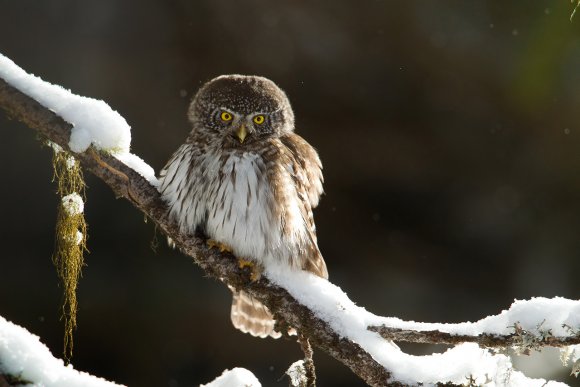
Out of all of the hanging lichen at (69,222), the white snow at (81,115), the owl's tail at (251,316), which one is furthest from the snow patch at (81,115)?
the owl's tail at (251,316)

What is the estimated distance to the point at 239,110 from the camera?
10.1 feet

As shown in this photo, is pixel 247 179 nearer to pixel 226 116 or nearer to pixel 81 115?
pixel 226 116

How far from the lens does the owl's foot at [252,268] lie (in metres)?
2.61

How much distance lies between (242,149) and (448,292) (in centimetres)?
371

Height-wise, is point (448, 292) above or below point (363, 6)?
below

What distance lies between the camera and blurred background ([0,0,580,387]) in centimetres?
585

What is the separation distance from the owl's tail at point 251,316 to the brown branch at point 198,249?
638 millimetres

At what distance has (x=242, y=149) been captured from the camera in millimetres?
2959

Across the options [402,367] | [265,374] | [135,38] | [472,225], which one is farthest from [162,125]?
[402,367]

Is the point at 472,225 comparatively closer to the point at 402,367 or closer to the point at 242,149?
the point at 242,149

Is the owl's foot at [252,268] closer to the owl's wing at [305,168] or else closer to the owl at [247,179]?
the owl at [247,179]

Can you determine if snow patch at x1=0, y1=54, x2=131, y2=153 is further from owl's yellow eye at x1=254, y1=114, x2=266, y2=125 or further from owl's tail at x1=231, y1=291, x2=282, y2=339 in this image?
owl's tail at x1=231, y1=291, x2=282, y2=339

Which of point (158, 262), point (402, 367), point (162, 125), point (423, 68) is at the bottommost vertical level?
point (402, 367)

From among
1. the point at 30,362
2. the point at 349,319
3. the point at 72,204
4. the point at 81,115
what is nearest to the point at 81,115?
the point at 81,115
